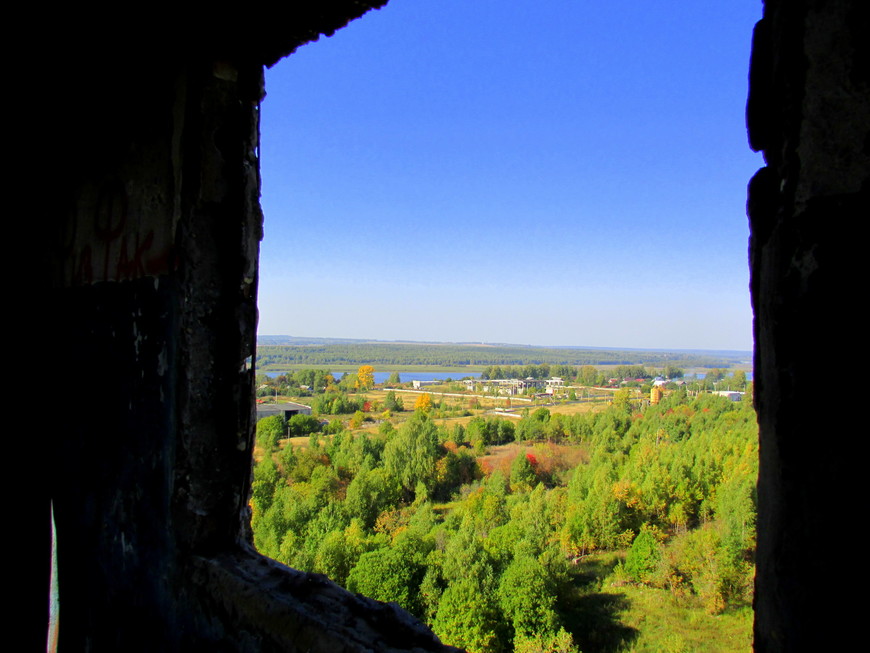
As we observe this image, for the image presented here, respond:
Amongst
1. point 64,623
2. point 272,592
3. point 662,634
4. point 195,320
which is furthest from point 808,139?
point 662,634

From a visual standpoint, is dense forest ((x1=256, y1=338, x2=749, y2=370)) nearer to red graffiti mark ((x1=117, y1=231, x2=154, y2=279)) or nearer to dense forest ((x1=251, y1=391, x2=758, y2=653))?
dense forest ((x1=251, y1=391, x2=758, y2=653))

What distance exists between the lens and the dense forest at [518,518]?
22.0 m

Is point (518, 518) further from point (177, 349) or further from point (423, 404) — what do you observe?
point (177, 349)

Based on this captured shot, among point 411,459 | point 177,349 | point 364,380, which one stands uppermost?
point 177,349

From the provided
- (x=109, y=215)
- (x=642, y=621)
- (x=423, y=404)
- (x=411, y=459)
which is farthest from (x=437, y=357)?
(x=109, y=215)

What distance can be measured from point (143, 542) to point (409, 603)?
22397 mm

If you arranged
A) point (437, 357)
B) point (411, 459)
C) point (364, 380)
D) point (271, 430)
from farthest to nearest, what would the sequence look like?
point (437, 357)
point (364, 380)
point (411, 459)
point (271, 430)

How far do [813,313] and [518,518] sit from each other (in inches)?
1265

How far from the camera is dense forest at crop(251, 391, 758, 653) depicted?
22.0 metres

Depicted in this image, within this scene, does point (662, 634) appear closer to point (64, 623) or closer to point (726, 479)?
point (726, 479)

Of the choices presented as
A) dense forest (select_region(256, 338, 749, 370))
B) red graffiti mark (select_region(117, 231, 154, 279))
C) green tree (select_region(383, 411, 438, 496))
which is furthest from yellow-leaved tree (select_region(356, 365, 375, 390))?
red graffiti mark (select_region(117, 231, 154, 279))

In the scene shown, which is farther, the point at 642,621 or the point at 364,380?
the point at 364,380

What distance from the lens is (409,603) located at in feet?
70.8

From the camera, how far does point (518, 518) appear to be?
3059 cm
